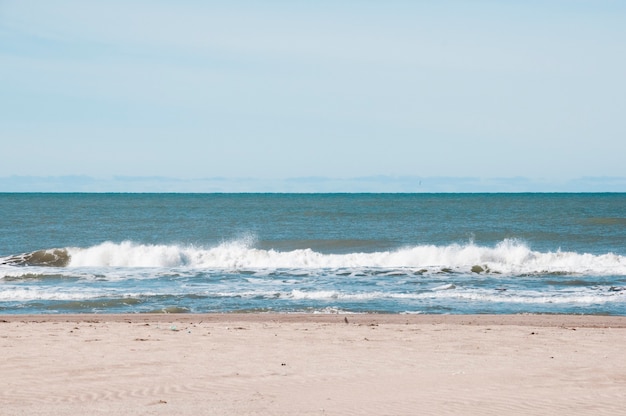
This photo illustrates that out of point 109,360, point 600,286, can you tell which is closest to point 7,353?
point 109,360

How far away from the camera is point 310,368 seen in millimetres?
9422

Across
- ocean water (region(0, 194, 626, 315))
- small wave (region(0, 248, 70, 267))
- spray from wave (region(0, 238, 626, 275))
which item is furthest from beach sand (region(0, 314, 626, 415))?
small wave (region(0, 248, 70, 267))

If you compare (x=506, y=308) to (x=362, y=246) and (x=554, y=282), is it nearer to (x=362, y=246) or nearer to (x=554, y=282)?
(x=554, y=282)

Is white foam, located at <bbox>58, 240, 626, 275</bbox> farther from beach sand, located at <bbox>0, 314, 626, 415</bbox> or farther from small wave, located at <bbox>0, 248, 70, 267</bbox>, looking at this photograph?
beach sand, located at <bbox>0, 314, 626, 415</bbox>

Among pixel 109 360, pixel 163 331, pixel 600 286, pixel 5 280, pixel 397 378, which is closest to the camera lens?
pixel 397 378

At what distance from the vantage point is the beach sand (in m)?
7.63

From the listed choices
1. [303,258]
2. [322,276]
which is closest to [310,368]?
[322,276]

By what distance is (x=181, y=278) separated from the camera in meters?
22.7

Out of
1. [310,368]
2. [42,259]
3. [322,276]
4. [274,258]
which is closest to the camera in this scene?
[310,368]

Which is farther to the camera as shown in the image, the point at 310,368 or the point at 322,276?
the point at 322,276

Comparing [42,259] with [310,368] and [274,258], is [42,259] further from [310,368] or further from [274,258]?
[310,368]

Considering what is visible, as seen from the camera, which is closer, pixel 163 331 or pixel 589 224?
pixel 163 331

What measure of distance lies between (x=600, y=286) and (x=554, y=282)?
143cm

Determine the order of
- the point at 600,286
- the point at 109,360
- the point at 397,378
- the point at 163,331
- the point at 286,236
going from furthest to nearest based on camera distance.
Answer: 1. the point at 286,236
2. the point at 600,286
3. the point at 163,331
4. the point at 109,360
5. the point at 397,378
